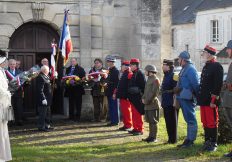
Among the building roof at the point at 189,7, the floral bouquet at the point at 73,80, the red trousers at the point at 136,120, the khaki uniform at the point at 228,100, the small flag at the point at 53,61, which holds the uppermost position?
the building roof at the point at 189,7

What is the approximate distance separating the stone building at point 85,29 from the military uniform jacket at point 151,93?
421 cm

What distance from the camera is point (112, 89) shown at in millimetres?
12656

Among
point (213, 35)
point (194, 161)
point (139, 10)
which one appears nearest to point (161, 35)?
point (139, 10)

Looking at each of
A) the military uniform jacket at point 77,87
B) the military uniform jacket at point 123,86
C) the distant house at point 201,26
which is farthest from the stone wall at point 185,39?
the military uniform jacket at point 123,86

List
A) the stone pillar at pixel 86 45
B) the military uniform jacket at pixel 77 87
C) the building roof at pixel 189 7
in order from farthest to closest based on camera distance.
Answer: the building roof at pixel 189 7, the stone pillar at pixel 86 45, the military uniform jacket at pixel 77 87

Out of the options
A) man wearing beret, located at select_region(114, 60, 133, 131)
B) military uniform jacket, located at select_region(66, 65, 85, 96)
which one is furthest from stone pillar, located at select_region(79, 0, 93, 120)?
man wearing beret, located at select_region(114, 60, 133, 131)

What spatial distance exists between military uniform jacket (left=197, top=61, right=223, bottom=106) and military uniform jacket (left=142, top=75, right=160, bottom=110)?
133 centimetres

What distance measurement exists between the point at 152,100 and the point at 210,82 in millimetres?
1690

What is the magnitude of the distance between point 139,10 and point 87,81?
9.85ft

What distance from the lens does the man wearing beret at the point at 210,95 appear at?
8.83 metres

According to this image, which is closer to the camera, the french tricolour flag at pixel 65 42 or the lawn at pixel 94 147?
the lawn at pixel 94 147

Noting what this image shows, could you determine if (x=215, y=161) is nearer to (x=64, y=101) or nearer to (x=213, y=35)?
(x=64, y=101)

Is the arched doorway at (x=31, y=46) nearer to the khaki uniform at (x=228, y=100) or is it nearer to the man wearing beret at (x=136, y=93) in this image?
the man wearing beret at (x=136, y=93)

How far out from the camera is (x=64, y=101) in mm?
14391
